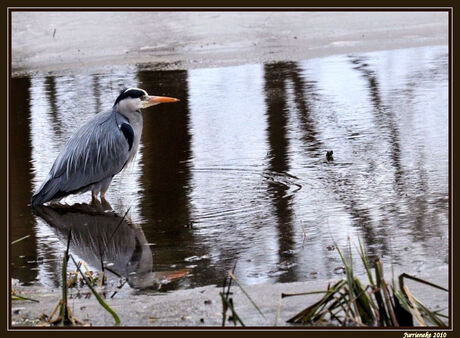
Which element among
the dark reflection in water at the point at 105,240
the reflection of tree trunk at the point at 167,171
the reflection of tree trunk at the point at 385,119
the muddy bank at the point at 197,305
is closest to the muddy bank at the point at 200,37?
the reflection of tree trunk at the point at 385,119

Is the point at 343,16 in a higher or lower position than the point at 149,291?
higher

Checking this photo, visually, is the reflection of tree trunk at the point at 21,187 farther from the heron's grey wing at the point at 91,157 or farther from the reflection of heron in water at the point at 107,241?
the heron's grey wing at the point at 91,157

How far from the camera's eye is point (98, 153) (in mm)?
8938

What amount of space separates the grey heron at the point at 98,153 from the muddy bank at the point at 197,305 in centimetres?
285

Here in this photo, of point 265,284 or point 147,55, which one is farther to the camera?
point 147,55

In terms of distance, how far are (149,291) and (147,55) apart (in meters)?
10.4

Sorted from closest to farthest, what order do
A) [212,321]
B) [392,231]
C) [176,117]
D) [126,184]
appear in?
[212,321]
[392,231]
[126,184]
[176,117]

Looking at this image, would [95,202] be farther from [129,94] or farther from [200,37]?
[200,37]

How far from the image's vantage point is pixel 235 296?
574 cm

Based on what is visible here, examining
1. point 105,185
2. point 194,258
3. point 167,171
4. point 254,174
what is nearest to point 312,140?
point 254,174

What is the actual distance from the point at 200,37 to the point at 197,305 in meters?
11.4

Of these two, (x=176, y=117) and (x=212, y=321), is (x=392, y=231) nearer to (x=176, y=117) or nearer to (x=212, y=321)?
(x=212, y=321)

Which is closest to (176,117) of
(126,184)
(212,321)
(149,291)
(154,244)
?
(126,184)

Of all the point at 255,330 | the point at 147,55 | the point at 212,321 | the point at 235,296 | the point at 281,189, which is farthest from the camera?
the point at 147,55
